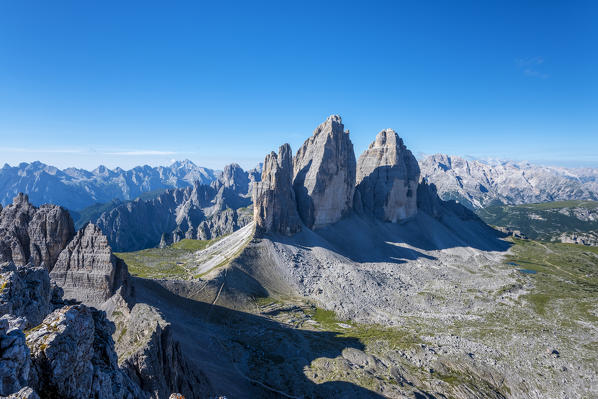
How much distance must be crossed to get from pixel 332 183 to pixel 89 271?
306 feet

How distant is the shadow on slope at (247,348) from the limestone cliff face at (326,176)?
191 ft

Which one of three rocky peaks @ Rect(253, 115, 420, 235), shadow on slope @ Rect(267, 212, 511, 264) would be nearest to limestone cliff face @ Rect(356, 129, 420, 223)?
three rocky peaks @ Rect(253, 115, 420, 235)

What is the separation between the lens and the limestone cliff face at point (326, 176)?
12345cm

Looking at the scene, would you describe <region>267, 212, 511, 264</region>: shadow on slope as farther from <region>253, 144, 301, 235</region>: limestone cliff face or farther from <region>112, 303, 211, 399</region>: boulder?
<region>112, 303, 211, 399</region>: boulder

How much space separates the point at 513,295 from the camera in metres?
98.3

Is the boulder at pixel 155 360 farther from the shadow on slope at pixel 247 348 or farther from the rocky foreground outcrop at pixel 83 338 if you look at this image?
the shadow on slope at pixel 247 348

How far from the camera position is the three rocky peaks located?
110 meters

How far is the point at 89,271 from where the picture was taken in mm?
52281

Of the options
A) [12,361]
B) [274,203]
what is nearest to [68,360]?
[12,361]

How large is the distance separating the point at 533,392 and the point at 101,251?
3093 inches

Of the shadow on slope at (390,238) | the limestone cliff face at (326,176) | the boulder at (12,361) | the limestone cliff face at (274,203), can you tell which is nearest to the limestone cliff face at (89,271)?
the boulder at (12,361)

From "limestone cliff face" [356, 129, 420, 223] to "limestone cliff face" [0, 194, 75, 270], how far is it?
112 metres

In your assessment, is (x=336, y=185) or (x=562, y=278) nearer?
(x=562, y=278)

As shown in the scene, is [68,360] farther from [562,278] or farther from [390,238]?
[562,278]
